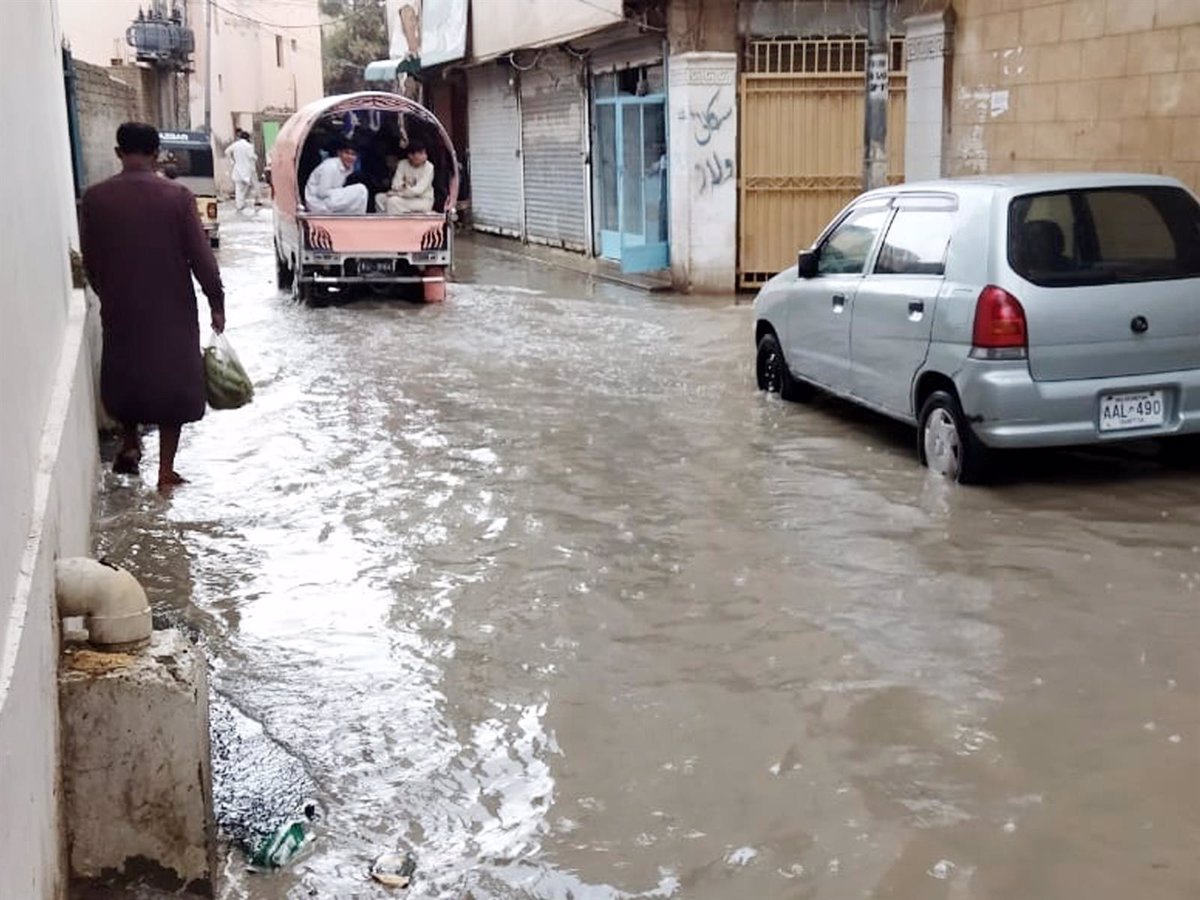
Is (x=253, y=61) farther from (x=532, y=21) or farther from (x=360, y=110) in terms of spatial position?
(x=360, y=110)

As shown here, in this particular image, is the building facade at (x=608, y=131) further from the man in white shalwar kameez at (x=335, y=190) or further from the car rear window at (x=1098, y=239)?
the car rear window at (x=1098, y=239)

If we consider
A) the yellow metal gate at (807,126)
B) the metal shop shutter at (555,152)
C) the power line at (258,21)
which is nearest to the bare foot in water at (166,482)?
the yellow metal gate at (807,126)

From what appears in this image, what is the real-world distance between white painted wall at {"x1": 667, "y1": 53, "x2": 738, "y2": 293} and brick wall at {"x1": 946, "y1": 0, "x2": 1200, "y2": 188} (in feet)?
13.9

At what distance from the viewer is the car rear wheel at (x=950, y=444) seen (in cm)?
727

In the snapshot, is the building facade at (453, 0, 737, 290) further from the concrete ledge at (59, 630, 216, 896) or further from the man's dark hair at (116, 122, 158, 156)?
the concrete ledge at (59, 630, 216, 896)

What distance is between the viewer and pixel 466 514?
7.29m

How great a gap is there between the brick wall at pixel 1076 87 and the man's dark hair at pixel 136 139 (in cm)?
663

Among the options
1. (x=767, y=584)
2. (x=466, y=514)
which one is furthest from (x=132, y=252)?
(x=767, y=584)

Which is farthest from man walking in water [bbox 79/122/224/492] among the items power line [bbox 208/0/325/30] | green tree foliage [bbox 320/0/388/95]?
green tree foliage [bbox 320/0/388/95]

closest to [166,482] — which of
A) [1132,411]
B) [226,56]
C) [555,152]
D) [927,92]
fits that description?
[1132,411]

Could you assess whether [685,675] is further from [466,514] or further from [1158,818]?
[466,514]

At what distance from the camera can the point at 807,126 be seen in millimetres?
16203

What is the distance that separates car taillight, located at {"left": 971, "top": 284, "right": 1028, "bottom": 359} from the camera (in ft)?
22.7

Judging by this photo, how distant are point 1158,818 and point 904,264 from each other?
179 inches
